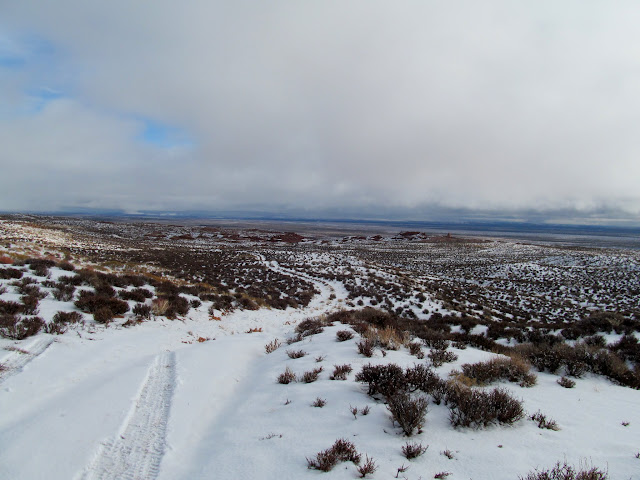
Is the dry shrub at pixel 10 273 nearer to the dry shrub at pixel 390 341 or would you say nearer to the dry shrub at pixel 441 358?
the dry shrub at pixel 390 341

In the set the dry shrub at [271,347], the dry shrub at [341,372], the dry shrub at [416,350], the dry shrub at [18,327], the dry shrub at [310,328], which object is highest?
the dry shrub at [18,327]

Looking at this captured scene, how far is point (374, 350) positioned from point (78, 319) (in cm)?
829

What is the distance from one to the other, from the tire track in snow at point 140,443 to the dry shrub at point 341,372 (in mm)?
2982

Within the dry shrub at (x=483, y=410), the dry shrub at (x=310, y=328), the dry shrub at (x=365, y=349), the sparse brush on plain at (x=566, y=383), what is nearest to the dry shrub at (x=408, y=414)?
the dry shrub at (x=483, y=410)

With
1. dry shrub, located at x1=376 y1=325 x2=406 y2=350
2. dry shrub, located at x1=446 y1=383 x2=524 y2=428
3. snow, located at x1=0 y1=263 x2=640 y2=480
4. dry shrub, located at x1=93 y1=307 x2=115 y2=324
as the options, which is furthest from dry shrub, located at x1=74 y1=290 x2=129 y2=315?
dry shrub, located at x1=446 y1=383 x2=524 y2=428

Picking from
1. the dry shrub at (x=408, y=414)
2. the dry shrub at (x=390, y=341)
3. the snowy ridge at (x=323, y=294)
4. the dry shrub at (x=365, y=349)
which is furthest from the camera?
the snowy ridge at (x=323, y=294)

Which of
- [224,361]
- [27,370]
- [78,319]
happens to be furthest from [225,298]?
[27,370]

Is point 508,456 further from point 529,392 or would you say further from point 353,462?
point 529,392

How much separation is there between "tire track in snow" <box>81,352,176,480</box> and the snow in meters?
0.02

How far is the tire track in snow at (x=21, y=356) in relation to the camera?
17.8ft

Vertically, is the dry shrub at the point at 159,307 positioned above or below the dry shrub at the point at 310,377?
below

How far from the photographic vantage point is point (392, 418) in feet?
13.7

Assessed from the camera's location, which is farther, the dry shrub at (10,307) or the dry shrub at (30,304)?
the dry shrub at (30,304)

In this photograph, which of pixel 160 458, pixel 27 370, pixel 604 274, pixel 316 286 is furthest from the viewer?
pixel 604 274
